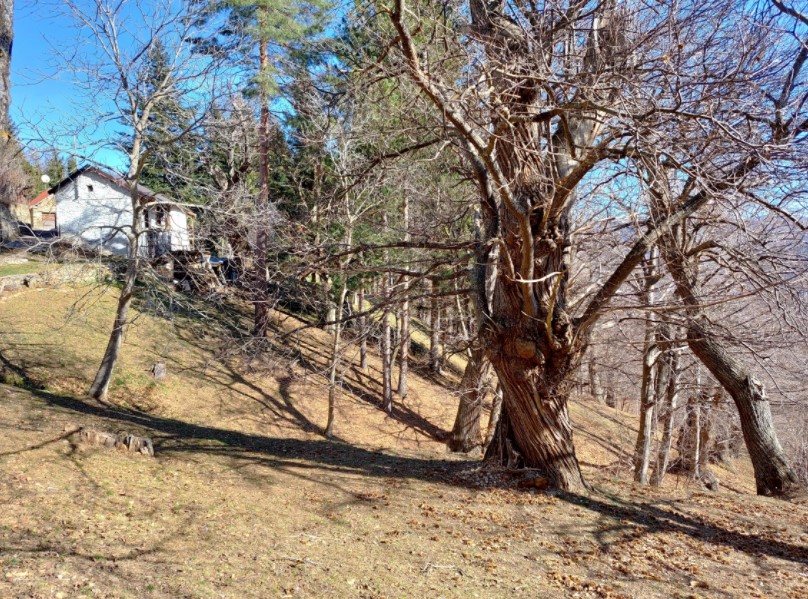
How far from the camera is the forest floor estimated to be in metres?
3.79

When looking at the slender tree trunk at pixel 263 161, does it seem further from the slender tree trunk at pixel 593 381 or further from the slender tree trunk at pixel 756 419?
the slender tree trunk at pixel 756 419

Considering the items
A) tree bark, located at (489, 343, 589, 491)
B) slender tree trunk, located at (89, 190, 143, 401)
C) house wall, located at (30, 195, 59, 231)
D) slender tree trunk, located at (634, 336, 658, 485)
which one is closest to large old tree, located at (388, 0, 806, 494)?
tree bark, located at (489, 343, 589, 491)

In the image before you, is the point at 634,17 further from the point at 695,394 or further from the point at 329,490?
the point at 695,394

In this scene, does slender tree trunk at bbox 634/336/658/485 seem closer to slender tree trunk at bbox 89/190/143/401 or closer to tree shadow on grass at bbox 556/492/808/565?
tree shadow on grass at bbox 556/492/808/565

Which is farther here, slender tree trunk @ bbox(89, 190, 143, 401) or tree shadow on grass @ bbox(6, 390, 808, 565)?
slender tree trunk @ bbox(89, 190, 143, 401)

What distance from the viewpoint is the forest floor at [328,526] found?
3785 millimetres

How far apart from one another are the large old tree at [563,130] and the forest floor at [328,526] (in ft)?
3.87

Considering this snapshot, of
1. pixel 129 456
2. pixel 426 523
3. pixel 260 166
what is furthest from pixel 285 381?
pixel 426 523

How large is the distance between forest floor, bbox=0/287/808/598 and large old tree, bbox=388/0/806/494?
1.18 metres

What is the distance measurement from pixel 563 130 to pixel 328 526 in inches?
179

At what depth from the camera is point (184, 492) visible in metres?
5.38

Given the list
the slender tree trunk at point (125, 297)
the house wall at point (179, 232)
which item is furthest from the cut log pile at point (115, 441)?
the slender tree trunk at point (125, 297)

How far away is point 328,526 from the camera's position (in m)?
4.99

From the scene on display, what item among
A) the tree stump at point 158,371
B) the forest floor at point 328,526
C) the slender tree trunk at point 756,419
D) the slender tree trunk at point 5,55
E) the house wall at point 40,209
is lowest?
the tree stump at point 158,371
